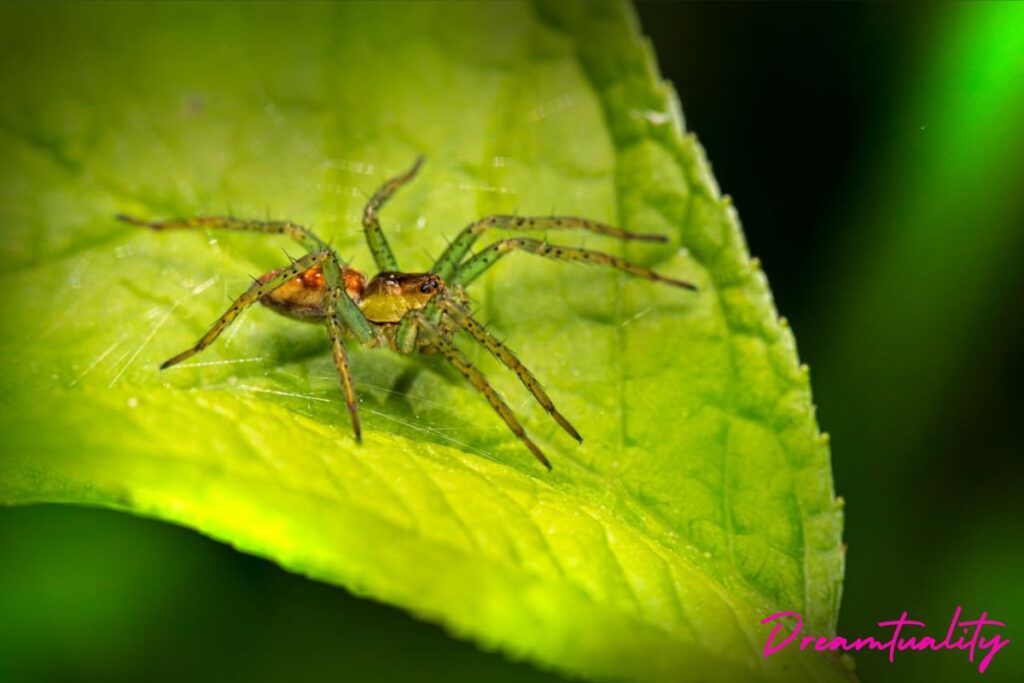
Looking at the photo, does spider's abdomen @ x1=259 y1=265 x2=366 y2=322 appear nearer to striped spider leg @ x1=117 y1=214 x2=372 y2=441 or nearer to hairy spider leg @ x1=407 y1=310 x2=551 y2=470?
striped spider leg @ x1=117 y1=214 x2=372 y2=441

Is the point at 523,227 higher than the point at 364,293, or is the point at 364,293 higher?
the point at 523,227

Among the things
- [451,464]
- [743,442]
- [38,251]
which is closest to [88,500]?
[451,464]

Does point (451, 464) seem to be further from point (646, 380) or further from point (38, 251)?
point (38, 251)

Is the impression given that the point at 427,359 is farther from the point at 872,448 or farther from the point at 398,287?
the point at 872,448

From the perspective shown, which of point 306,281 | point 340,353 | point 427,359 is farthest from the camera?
point 427,359

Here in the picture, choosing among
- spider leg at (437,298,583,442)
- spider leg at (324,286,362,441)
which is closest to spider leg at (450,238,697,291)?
spider leg at (437,298,583,442)

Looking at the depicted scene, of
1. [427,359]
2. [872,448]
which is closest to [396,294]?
[427,359]
